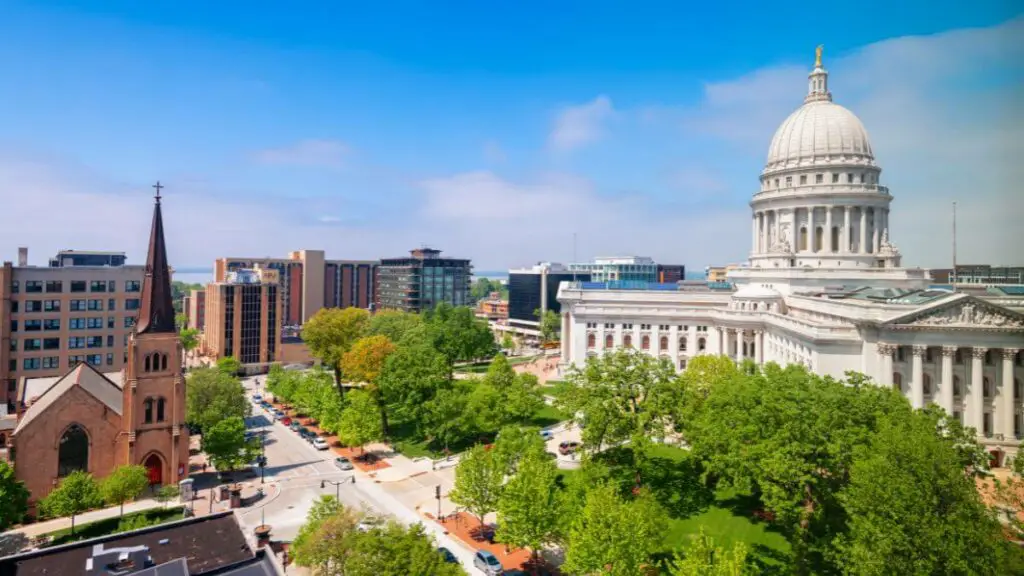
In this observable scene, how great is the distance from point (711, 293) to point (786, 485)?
6094 centimetres

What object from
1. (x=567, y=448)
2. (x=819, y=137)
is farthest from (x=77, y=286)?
(x=819, y=137)

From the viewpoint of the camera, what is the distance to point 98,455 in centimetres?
4659

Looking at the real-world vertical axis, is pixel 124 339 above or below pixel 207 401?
above

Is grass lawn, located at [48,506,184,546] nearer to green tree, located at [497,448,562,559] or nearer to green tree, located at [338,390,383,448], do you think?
green tree, located at [338,390,383,448]

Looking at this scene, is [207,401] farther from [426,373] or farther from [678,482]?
[678,482]

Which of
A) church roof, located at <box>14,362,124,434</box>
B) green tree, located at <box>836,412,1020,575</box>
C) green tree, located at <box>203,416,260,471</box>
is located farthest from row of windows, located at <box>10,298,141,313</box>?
green tree, located at <box>836,412,1020,575</box>

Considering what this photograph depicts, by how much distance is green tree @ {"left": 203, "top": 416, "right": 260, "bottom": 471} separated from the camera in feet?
169

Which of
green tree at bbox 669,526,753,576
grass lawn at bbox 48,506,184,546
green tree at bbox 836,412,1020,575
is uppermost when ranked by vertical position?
green tree at bbox 836,412,1020,575

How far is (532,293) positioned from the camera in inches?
6240

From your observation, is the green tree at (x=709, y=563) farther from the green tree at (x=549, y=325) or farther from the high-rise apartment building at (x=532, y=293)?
the high-rise apartment building at (x=532, y=293)

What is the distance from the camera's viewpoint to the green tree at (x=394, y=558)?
2555 centimetres

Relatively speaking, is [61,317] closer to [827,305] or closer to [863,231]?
[827,305]

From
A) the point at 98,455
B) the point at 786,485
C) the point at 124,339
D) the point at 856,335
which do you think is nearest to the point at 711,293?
the point at 856,335

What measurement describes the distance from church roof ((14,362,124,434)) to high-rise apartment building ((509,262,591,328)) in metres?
110
